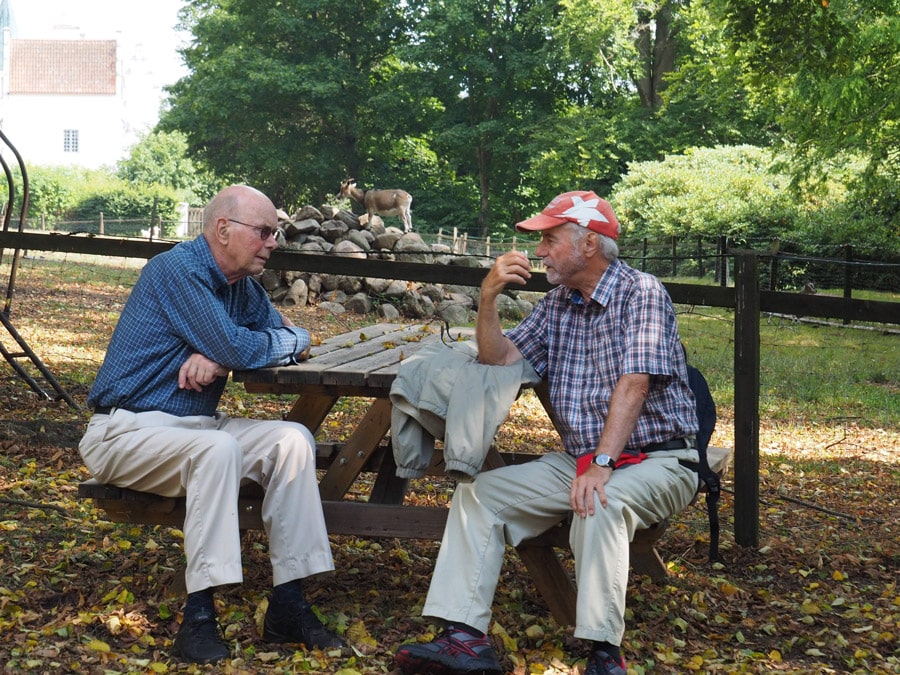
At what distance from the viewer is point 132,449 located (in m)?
3.43

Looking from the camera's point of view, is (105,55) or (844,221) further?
(105,55)

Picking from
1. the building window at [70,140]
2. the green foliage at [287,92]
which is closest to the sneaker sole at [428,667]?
the green foliage at [287,92]

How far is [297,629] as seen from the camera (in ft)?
11.2

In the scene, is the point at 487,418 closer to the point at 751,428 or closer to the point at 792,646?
the point at 792,646

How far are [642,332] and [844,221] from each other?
1790 cm

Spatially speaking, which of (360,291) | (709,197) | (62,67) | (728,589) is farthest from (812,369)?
(62,67)

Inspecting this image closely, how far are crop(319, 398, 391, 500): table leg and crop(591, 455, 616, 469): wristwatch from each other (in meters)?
0.94

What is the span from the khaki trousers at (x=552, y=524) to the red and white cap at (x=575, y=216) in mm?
785

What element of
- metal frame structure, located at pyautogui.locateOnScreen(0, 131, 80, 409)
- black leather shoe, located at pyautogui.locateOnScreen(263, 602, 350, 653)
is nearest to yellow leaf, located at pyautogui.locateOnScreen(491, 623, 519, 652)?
black leather shoe, located at pyautogui.locateOnScreen(263, 602, 350, 653)

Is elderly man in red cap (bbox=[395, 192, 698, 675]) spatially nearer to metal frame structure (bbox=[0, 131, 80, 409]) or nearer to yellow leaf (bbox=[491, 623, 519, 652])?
yellow leaf (bbox=[491, 623, 519, 652])

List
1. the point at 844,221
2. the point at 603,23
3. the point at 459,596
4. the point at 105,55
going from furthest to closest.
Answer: the point at 105,55, the point at 603,23, the point at 844,221, the point at 459,596

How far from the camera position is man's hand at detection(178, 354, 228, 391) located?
3539mm

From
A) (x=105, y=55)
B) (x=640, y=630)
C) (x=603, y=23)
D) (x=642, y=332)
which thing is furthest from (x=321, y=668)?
(x=105, y=55)

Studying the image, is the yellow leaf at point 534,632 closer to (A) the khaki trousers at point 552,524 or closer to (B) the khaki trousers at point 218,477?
(A) the khaki trousers at point 552,524
